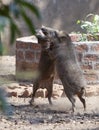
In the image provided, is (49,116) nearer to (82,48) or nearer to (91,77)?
(91,77)

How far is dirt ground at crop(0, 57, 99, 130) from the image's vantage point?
4648 millimetres

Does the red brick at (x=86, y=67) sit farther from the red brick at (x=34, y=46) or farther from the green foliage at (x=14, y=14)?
the green foliage at (x=14, y=14)

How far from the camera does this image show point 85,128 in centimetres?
454

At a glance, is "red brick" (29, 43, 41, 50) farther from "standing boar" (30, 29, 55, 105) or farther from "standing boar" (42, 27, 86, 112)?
"standing boar" (42, 27, 86, 112)

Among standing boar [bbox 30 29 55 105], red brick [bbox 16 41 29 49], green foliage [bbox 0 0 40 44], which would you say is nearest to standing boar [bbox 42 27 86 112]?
standing boar [bbox 30 29 55 105]

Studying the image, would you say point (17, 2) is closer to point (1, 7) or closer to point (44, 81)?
point (1, 7)

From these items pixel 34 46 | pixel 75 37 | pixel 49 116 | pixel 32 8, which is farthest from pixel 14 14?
pixel 75 37

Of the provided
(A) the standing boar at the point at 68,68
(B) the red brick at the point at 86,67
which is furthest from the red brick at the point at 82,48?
(A) the standing boar at the point at 68,68

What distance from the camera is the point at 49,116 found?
518cm

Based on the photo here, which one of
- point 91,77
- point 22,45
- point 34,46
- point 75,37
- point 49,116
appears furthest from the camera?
point 75,37

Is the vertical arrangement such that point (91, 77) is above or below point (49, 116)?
above

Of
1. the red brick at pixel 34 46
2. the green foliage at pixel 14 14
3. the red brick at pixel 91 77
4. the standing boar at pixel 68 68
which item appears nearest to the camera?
the green foliage at pixel 14 14

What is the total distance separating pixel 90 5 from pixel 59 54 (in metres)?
5.24

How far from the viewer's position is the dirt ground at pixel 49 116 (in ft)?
15.3
